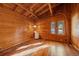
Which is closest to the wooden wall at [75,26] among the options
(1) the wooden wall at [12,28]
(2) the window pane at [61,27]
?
(2) the window pane at [61,27]

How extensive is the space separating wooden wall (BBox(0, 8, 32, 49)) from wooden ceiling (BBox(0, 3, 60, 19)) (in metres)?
0.09

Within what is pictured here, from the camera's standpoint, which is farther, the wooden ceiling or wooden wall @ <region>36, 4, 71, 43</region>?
wooden wall @ <region>36, 4, 71, 43</region>

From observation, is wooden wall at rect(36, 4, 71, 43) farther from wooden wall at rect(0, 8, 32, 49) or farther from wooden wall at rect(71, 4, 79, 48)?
wooden wall at rect(0, 8, 32, 49)

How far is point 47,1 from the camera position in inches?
82.8

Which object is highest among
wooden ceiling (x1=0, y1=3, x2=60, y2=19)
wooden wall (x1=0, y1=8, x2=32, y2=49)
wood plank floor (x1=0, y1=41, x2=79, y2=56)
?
wooden ceiling (x1=0, y1=3, x2=60, y2=19)

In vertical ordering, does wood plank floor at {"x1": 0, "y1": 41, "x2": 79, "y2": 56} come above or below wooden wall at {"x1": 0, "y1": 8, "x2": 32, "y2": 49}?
below

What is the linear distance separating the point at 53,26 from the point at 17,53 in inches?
36.7

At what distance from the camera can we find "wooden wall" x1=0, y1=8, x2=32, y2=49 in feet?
6.86

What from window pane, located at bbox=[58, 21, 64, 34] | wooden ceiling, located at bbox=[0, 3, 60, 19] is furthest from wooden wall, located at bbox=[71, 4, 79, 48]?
wooden ceiling, located at bbox=[0, 3, 60, 19]

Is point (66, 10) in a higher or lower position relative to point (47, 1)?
lower

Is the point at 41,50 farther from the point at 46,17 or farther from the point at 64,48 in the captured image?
the point at 46,17

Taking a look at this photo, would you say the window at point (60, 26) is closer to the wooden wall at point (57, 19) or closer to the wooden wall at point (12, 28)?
the wooden wall at point (57, 19)

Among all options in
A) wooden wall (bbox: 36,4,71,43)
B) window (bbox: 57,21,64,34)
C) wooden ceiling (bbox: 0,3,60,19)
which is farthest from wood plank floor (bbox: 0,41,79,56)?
wooden ceiling (bbox: 0,3,60,19)

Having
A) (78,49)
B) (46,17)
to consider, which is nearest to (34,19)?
(46,17)
